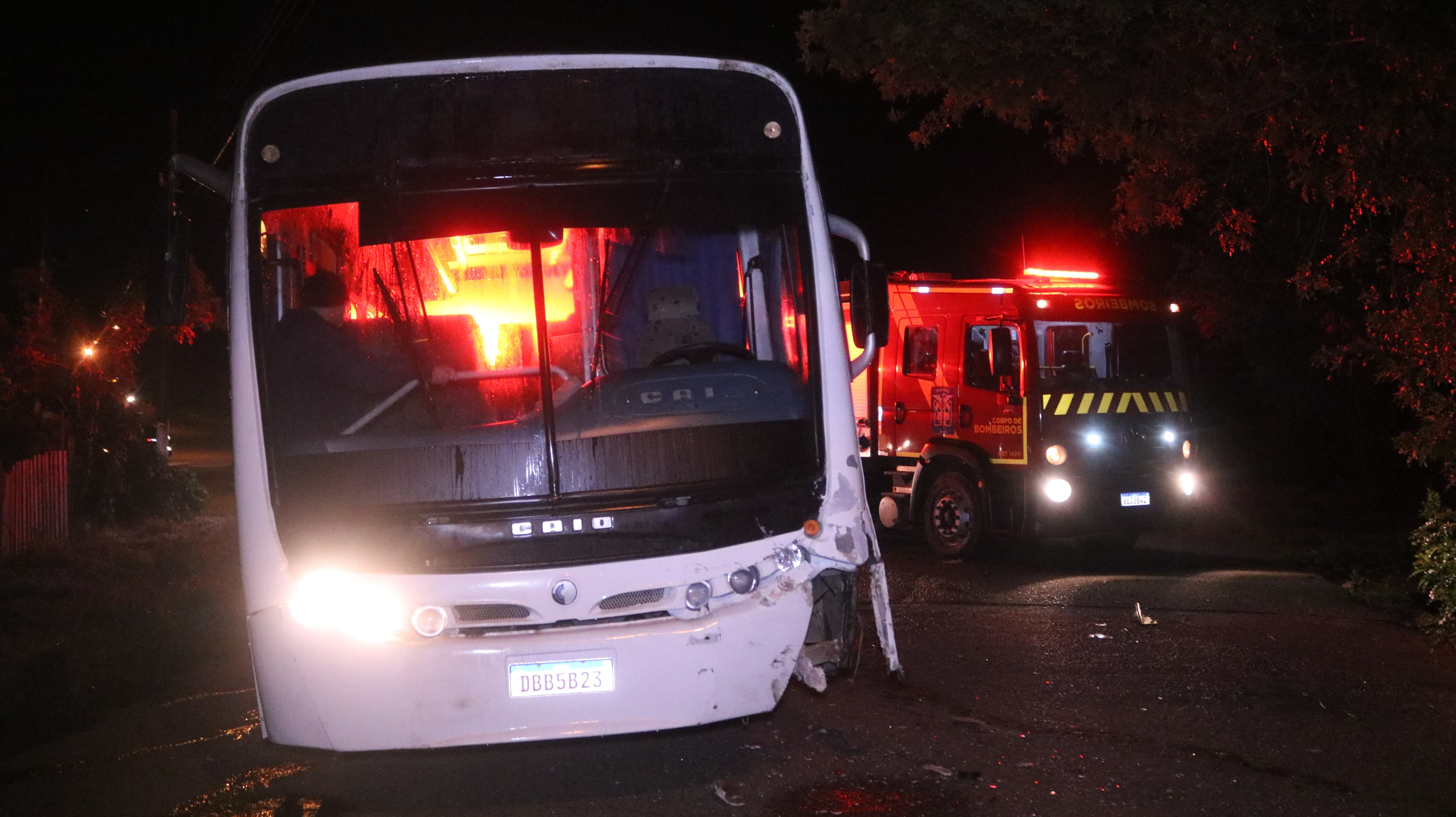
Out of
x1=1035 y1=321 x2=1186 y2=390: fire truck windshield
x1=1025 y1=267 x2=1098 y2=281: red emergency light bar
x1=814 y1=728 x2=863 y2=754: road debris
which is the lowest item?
x1=814 y1=728 x2=863 y2=754: road debris

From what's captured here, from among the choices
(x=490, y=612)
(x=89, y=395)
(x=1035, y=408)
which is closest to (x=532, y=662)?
(x=490, y=612)

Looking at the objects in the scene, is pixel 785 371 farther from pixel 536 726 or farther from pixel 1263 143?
pixel 1263 143

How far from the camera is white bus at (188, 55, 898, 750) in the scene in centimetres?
504

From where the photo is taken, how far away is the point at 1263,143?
9.70 meters

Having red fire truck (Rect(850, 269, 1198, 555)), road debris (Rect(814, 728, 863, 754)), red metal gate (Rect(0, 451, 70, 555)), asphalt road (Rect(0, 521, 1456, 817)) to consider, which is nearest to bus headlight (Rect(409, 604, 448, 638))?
asphalt road (Rect(0, 521, 1456, 817))

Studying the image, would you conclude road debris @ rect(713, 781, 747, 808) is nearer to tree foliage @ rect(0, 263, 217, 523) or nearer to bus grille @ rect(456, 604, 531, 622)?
bus grille @ rect(456, 604, 531, 622)

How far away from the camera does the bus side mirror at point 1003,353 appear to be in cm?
1216

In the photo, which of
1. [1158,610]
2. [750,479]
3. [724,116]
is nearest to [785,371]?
[750,479]

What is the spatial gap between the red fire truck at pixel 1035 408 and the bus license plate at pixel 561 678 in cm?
783

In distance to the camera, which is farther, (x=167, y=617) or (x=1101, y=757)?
(x=167, y=617)

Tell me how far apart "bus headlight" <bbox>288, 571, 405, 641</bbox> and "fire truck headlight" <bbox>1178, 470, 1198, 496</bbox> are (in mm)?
9276

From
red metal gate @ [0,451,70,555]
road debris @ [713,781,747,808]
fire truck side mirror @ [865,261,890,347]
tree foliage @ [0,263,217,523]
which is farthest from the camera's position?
tree foliage @ [0,263,217,523]

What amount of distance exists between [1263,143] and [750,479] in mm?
6307

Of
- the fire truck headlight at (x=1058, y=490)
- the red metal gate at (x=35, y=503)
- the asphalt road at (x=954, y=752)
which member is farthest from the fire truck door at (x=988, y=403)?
the red metal gate at (x=35, y=503)
